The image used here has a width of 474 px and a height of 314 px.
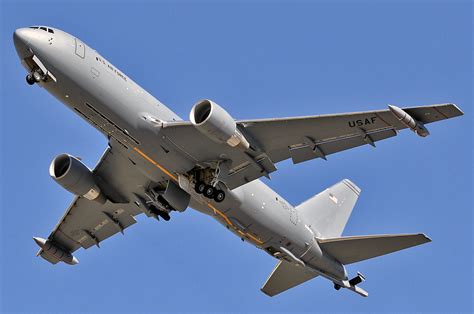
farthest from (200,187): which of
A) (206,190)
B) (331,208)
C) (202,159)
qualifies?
(331,208)

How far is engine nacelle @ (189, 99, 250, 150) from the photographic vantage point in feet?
120

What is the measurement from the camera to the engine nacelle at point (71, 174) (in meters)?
42.3

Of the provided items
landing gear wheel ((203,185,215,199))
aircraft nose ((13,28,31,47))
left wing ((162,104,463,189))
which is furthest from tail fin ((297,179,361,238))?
aircraft nose ((13,28,31,47))

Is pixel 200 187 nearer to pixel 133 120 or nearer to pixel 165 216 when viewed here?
pixel 133 120

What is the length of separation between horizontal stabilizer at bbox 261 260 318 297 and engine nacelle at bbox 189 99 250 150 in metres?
11.9

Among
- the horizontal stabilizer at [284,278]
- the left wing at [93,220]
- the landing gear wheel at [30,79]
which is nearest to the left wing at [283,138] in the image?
the left wing at [93,220]

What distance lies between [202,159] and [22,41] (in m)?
9.52

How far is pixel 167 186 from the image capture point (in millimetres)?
41375

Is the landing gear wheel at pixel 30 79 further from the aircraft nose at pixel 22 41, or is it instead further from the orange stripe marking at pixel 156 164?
the orange stripe marking at pixel 156 164

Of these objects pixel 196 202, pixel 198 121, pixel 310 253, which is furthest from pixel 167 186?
pixel 310 253

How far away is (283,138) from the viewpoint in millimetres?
38906

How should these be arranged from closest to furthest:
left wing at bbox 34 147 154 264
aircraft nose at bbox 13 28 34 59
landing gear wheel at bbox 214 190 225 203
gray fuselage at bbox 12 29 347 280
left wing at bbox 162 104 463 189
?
aircraft nose at bbox 13 28 34 59
gray fuselage at bbox 12 29 347 280
left wing at bbox 162 104 463 189
landing gear wheel at bbox 214 190 225 203
left wing at bbox 34 147 154 264

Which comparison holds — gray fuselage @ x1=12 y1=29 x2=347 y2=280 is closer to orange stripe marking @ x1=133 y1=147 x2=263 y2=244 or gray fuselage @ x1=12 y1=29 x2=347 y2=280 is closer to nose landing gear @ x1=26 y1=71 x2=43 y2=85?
orange stripe marking @ x1=133 y1=147 x2=263 y2=244

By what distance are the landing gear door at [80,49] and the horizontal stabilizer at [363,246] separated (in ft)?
54.0
